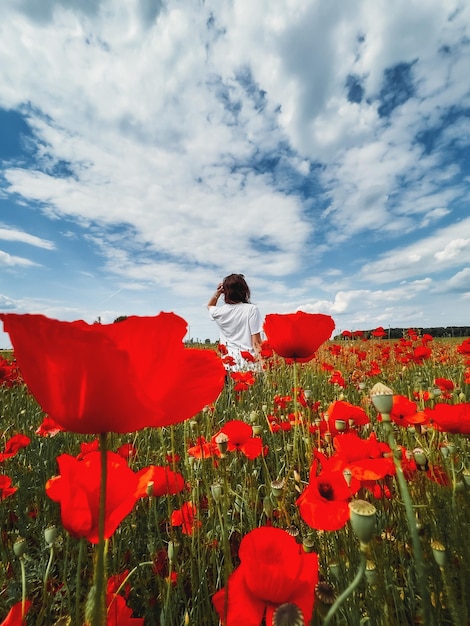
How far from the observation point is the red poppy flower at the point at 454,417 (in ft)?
4.20

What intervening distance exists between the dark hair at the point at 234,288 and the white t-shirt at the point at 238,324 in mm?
111

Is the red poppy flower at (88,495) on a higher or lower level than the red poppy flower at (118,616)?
higher

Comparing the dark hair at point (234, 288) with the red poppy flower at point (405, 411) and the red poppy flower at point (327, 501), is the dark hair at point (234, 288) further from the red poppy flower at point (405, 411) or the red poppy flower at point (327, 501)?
the red poppy flower at point (327, 501)

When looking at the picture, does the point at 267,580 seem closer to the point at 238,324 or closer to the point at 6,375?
the point at 6,375

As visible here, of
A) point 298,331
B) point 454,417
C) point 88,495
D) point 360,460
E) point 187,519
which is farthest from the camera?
point 298,331

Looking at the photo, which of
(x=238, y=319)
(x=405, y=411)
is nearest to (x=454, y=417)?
(x=405, y=411)

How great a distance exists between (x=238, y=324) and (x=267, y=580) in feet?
19.2

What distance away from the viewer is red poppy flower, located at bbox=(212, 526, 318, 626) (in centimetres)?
64

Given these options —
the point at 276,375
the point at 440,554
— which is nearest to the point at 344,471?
the point at 440,554

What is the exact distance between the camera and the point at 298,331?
5.41ft

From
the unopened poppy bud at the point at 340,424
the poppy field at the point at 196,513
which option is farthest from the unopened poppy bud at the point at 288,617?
the unopened poppy bud at the point at 340,424

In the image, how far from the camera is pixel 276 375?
531 cm

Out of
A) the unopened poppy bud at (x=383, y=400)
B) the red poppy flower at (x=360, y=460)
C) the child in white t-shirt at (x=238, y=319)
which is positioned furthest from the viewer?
the child in white t-shirt at (x=238, y=319)

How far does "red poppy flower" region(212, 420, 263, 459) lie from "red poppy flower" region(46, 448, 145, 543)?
0.73 m
